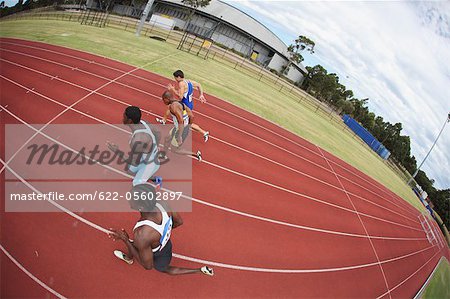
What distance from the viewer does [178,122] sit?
5082mm

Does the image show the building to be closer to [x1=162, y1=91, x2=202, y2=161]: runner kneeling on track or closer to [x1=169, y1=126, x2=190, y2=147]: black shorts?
[x1=169, y1=126, x2=190, y2=147]: black shorts

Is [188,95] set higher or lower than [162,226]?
higher

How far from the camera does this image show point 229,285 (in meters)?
3.62


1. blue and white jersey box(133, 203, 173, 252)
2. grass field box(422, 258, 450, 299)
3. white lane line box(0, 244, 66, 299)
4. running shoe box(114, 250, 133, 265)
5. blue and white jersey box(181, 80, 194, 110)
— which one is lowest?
white lane line box(0, 244, 66, 299)

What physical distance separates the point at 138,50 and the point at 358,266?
15.9m

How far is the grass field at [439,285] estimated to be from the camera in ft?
24.1

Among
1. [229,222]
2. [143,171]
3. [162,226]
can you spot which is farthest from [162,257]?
[229,222]

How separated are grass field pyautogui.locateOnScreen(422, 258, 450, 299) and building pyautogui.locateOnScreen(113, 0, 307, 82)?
4524 centimetres

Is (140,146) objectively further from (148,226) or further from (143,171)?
(148,226)

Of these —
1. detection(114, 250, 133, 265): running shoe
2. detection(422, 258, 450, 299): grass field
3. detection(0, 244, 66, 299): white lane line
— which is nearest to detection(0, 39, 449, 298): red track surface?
detection(0, 244, 66, 299): white lane line

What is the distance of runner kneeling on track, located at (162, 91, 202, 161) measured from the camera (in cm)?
483

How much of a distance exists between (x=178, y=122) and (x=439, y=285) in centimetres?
1099

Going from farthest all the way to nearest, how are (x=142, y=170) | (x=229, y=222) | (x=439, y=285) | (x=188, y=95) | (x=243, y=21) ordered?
(x=243, y=21) < (x=439, y=285) < (x=188, y=95) < (x=229, y=222) < (x=142, y=170)

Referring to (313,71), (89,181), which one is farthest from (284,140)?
(313,71)
